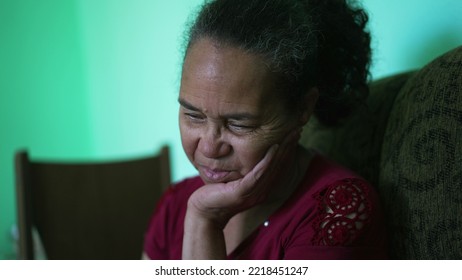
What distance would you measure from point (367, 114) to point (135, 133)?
29.5 inches

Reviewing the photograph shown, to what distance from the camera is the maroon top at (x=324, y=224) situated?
712 millimetres

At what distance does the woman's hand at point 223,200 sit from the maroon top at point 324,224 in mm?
48

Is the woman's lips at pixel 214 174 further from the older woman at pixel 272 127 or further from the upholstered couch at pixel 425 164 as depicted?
the upholstered couch at pixel 425 164

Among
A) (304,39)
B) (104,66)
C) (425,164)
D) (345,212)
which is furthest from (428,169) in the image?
(104,66)

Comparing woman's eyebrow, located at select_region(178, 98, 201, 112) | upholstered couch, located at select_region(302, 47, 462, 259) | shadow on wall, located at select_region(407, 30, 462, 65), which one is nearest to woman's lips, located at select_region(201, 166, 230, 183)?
woman's eyebrow, located at select_region(178, 98, 201, 112)

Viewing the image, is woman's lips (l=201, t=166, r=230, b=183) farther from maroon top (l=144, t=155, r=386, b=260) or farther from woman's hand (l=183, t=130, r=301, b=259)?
maroon top (l=144, t=155, r=386, b=260)

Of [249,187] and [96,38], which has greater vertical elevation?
[96,38]

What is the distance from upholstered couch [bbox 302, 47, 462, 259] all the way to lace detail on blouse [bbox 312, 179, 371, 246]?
0.07m

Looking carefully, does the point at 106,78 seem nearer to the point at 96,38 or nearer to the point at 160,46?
the point at 96,38

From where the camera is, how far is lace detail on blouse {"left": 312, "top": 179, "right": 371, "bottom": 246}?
2.32 ft

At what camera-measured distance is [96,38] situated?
1.33 metres

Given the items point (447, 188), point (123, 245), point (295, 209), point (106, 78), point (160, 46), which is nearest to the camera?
point (447, 188)

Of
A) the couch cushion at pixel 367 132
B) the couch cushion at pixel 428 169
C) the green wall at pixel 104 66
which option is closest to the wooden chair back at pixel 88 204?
the green wall at pixel 104 66
